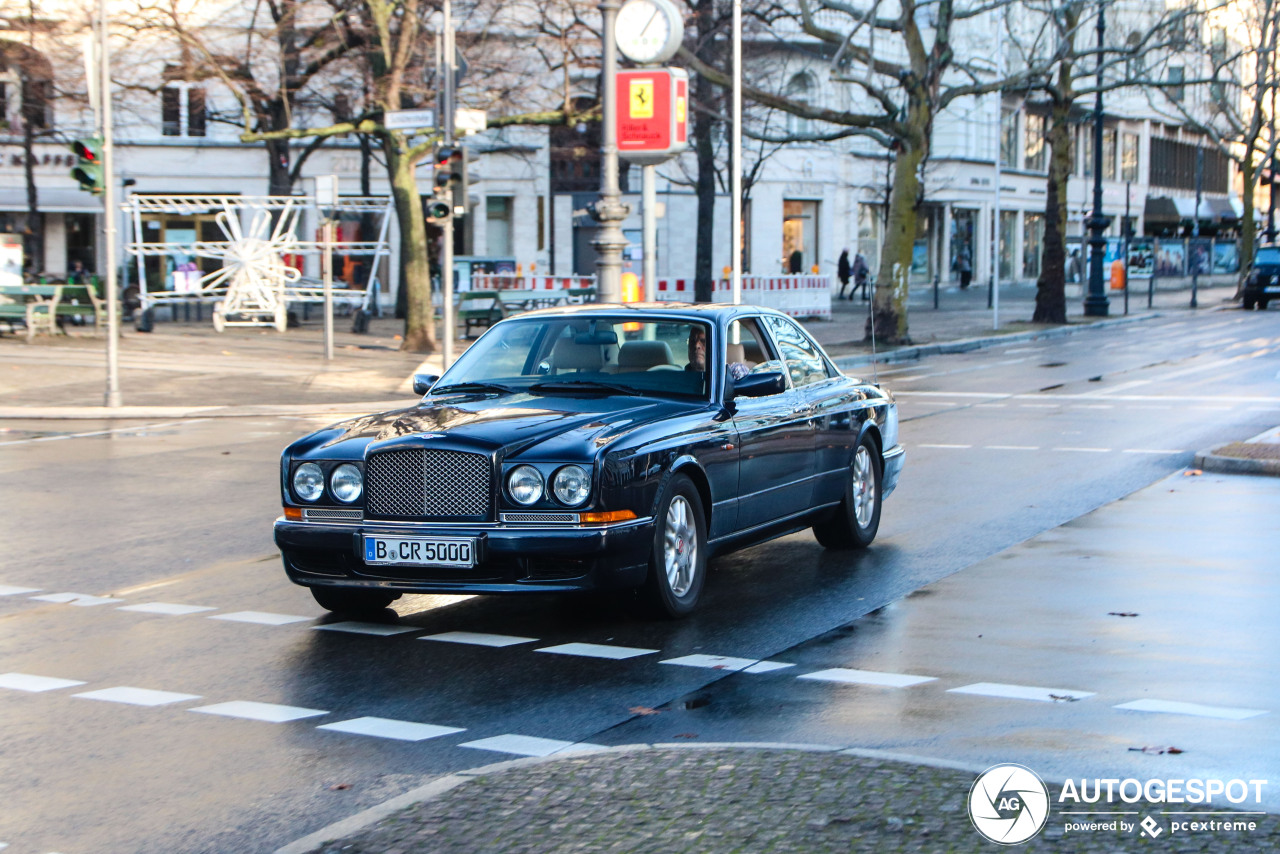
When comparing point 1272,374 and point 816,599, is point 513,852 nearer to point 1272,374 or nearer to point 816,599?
point 816,599

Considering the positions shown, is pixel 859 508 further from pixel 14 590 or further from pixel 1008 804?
pixel 1008 804

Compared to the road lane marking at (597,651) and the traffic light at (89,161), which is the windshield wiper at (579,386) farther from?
the traffic light at (89,161)

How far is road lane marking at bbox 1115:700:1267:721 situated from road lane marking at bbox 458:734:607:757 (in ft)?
7.09

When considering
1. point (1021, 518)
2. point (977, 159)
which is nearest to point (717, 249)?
point (977, 159)

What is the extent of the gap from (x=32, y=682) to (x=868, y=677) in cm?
355

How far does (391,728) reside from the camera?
5902mm

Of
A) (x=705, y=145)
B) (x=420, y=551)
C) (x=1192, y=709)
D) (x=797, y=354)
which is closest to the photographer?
(x=1192, y=709)

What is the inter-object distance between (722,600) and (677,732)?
8.96ft

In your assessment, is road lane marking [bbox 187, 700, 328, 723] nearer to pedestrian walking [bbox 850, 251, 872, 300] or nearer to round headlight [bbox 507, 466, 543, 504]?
round headlight [bbox 507, 466, 543, 504]

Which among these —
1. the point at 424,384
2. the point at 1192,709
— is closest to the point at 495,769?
the point at 1192,709

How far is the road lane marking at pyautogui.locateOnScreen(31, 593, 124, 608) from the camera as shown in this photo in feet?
27.9

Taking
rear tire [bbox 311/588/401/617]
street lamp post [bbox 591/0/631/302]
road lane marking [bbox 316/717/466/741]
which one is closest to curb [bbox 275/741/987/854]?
road lane marking [bbox 316/717/466/741]

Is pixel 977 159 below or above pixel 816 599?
above

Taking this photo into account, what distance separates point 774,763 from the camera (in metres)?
5.10
